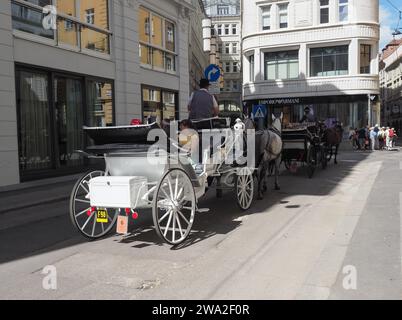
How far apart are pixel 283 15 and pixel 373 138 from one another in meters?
13.4

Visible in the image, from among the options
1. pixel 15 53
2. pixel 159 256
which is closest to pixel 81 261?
pixel 159 256

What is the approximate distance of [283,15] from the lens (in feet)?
116

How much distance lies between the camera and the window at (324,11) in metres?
33.5

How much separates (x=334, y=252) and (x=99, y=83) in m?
11.0

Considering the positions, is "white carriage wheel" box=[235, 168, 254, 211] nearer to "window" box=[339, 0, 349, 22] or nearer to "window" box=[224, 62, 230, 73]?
"window" box=[339, 0, 349, 22]

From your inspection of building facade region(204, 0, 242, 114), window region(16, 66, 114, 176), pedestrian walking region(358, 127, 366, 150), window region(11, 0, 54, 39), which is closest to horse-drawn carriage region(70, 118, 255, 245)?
window region(16, 66, 114, 176)

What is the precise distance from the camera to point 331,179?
12.4 metres

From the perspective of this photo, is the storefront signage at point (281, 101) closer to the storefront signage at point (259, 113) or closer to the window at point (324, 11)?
the window at point (324, 11)

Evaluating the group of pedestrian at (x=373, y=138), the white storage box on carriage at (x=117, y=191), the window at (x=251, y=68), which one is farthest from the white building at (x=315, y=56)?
the white storage box on carriage at (x=117, y=191)

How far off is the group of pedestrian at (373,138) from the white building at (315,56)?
11.9 ft

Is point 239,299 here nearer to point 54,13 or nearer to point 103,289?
point 103,289

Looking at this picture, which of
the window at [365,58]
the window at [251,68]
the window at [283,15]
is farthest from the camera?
the window at [251,68]

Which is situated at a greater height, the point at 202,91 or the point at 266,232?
the point at 202,91

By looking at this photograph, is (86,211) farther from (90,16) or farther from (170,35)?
(170,35)
